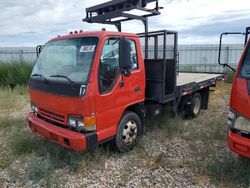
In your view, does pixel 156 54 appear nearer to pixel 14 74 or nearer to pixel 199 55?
pixel 14 74

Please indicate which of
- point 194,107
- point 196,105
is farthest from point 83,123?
point 196,105

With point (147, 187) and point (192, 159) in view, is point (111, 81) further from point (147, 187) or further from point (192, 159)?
point (192, 159)

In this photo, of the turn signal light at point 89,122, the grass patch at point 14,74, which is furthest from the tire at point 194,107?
the grass patch at point 14,74

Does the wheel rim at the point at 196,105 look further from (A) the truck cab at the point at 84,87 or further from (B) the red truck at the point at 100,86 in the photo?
(A) the truck cab at the point at 84,87

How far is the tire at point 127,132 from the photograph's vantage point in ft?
13.4

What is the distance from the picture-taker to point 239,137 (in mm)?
3066

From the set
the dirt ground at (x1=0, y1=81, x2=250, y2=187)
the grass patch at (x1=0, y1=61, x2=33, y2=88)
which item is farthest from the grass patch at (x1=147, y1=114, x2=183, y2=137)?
the grass patch at (x1=0, y1=61, x2=33, y2=88)

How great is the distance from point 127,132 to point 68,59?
5.25 feet

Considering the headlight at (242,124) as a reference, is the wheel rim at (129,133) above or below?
below

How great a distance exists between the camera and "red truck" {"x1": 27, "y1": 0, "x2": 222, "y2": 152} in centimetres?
351

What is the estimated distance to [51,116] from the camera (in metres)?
3.95

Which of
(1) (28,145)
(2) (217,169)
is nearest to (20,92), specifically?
(1) (28,145)

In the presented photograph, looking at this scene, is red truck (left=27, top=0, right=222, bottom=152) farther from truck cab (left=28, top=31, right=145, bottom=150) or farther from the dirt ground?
the dirt ground

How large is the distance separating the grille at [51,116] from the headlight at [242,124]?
7.94 feet
